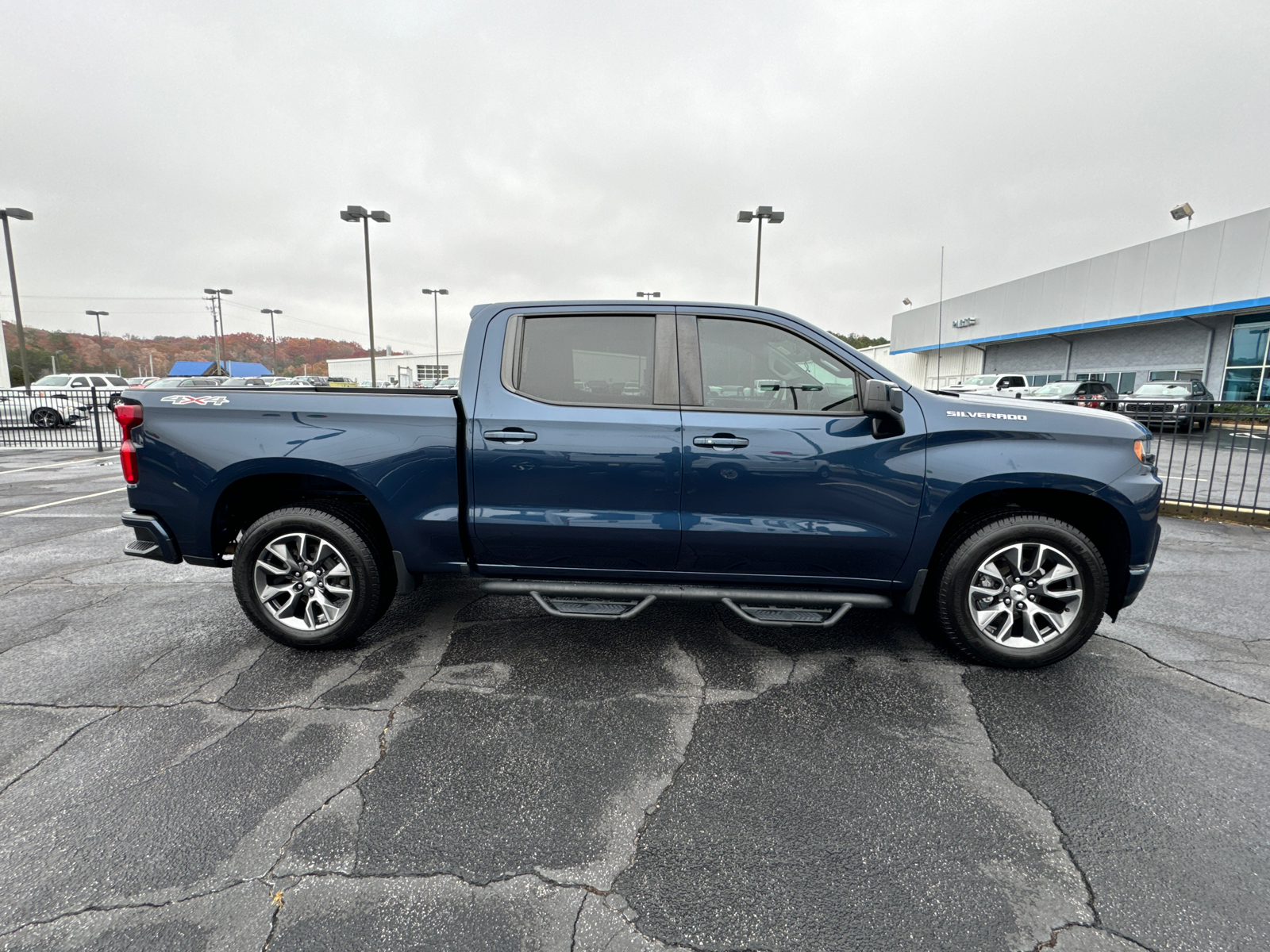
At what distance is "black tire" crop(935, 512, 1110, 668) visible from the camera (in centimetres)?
312

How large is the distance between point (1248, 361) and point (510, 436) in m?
27.1

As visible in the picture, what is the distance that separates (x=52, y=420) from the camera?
57.5 feet

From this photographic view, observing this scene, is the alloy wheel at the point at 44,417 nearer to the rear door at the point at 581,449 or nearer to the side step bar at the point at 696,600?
the rear door at the point at 581,449

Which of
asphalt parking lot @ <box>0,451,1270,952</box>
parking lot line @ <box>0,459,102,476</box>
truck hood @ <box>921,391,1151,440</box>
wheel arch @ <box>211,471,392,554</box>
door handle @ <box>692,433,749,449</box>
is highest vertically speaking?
truck hood @ <box>921,391,1151,440</box>

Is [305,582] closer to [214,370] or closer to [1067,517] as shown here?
[1067,517]

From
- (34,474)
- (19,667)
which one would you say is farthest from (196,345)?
(19,667)

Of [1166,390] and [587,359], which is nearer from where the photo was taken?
[587,359]

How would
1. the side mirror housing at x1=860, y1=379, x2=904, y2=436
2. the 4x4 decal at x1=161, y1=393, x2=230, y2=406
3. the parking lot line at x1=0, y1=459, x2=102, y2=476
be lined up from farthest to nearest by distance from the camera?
the parking lot line at x1=0, y1=459, x2=102, y2=476, the 4x4 decal at x1=161, y1=393, x2=230, y2=406, the side mirror housing at x1=860, y1=379, x2=904, y2=436

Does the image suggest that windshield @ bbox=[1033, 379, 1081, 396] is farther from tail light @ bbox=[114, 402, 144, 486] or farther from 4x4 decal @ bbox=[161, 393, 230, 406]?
tail light @ bbox=[114, 402, 144, 486]

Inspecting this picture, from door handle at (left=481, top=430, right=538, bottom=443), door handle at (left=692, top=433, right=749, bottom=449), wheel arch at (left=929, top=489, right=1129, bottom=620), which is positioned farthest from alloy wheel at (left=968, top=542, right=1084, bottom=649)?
door handle at (left=481, top=430, right=538, bottom=443)

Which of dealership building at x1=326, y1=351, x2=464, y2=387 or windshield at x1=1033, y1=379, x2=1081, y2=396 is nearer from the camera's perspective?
windshield at x1=1033, y1=379, x2=1081, y2=396

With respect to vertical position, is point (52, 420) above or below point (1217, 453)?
below

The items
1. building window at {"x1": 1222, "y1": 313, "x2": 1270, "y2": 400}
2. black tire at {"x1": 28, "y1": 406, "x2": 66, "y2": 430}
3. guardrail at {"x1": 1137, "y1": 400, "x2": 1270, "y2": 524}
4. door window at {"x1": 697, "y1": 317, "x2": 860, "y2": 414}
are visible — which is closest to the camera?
door window at {"x1": 697, "y1": 317, "x2": 860, "y2": 414}

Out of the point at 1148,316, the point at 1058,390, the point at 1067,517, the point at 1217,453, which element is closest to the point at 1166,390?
the point at 1058,390
